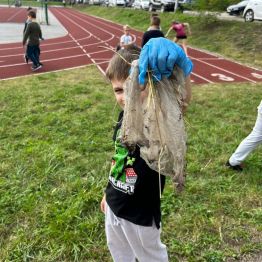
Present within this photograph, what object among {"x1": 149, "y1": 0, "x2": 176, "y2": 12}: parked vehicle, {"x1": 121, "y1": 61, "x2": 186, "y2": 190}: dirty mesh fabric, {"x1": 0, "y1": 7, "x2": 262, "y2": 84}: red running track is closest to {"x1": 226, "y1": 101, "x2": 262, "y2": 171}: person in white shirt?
{"x1": 121, "y1": 61, "x2": 186, "y2": 190}: dirty mesh fabric

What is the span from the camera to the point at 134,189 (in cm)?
178

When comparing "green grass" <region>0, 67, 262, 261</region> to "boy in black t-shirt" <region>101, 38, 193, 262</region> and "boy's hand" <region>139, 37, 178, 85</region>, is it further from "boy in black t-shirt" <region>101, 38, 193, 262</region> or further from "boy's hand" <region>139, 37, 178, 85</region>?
"boy's hand" <region>139, 37, 178, 85</region>

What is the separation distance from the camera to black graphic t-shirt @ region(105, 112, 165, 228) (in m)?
1.75

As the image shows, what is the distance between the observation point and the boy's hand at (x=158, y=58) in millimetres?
1378

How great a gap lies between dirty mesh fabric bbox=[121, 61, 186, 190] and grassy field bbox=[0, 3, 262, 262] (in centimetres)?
135

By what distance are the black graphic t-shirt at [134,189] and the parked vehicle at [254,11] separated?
16527 millimetres

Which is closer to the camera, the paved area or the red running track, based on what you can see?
the red running track

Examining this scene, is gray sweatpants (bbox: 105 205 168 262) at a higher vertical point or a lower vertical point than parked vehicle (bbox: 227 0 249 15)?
higher

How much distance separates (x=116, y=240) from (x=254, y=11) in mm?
16753

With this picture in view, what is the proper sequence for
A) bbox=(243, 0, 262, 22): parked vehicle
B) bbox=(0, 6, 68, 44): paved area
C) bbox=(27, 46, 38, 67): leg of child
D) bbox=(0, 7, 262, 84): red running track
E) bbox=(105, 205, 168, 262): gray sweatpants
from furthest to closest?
bbox=(243, 0, 262, 22): parked vehicle
bbox=(0, 6, 68, 44): paved area
bbox=(27, 46, 38, 67): leg of child
bbox=(0, 7, 262, 84): red running track
bbox=(105, 205, 168, 262): gray sweatpants

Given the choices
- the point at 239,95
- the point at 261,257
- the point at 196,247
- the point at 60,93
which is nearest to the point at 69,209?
the point at 196,247

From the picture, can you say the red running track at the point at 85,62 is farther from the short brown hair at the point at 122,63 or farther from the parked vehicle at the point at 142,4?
the parked vehicle at the point at 142,4

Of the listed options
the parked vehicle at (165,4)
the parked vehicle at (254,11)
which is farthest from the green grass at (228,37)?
the parked vehicle at (165,4)

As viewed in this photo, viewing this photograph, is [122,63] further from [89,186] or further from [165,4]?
[165,4]
